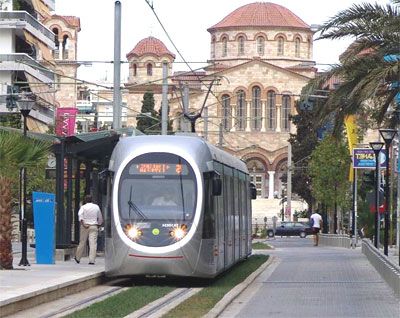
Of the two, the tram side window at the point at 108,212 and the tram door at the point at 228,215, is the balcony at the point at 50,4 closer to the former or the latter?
the tram door at the point at 228,215

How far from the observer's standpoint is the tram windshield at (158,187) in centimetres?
2572

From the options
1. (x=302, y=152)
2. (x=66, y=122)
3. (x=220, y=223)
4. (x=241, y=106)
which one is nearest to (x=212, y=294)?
(x=220, y=223)

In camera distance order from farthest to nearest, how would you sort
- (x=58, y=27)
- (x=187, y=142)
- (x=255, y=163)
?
(x=255, y=163), (x=58, y=27), (x=187, y=142)

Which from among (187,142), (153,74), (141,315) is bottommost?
(141,315)

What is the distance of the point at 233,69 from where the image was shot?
150 meters

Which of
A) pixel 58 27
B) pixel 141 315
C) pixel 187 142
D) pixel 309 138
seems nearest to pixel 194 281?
pixel 187 142

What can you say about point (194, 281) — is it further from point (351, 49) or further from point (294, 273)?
point (351, 49)

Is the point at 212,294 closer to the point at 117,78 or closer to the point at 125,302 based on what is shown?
the point at 125,302

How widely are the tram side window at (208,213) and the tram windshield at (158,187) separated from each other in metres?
0.26

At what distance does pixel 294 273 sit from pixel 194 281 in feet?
14.2

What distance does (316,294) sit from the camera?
78.7 feet

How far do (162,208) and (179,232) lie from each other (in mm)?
580

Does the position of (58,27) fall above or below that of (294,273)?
above

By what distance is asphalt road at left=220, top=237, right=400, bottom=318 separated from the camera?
20250mm
